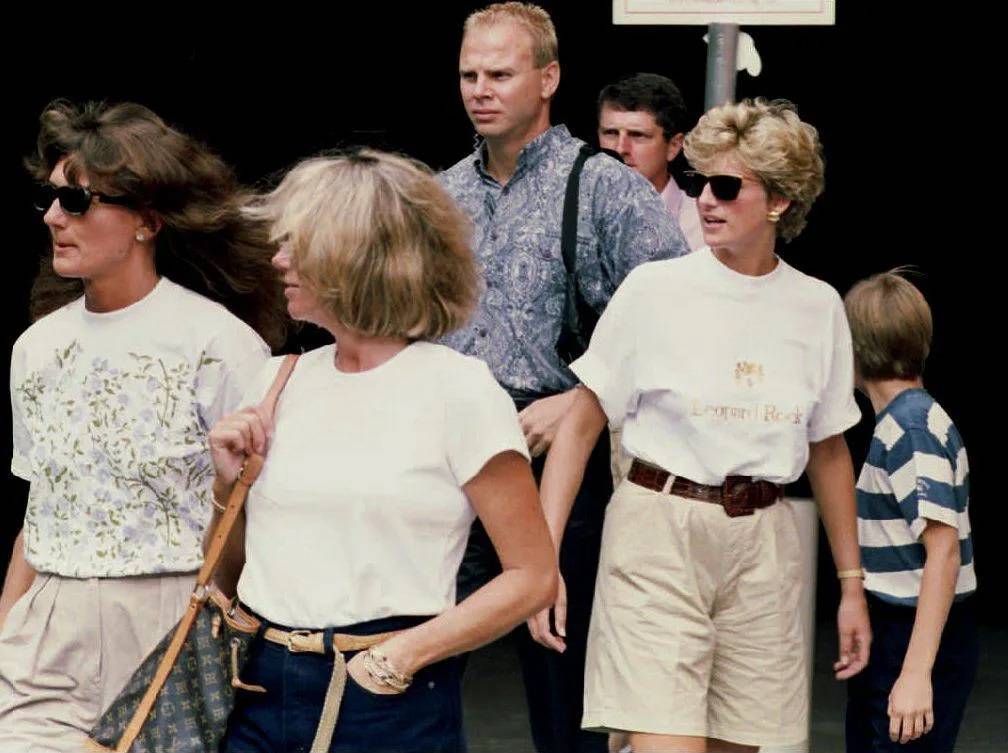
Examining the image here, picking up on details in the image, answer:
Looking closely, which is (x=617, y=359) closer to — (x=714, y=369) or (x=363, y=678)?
(x=714, y=369)

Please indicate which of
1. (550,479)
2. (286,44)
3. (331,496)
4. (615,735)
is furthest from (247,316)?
(286,44)

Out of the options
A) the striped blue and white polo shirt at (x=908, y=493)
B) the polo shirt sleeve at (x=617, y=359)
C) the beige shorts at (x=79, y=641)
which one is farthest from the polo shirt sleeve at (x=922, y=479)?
the beige shorts at (x=79, y=641)

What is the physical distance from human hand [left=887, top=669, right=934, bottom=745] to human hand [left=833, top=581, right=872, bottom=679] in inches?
5.1

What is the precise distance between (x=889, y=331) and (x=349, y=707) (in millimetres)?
2277

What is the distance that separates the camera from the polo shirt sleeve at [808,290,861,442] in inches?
188

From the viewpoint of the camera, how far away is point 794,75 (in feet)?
30.1

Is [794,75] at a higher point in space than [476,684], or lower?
higher

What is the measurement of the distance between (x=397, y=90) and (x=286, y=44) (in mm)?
473

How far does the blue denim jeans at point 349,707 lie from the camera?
3381 mm

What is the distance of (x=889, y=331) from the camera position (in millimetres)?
5266

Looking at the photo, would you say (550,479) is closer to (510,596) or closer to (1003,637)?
(510,596)

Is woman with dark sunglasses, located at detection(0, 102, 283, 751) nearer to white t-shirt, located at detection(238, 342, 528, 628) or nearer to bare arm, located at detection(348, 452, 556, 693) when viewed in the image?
white t-shirt, located at detection(238, 342, 528, 628)

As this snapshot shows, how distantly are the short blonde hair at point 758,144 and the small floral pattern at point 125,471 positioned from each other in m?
1.22

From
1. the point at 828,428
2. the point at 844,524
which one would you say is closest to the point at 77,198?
the point at 828,428
